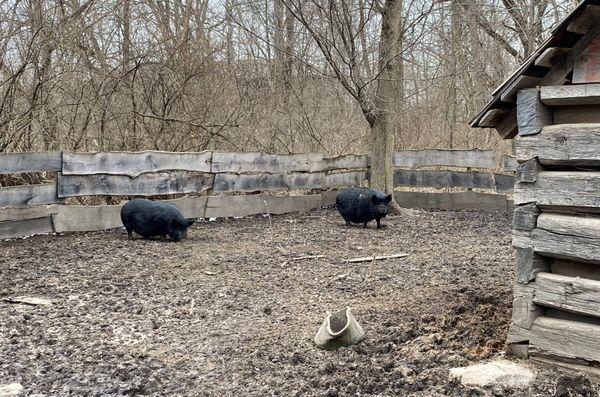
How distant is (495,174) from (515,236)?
1001cm

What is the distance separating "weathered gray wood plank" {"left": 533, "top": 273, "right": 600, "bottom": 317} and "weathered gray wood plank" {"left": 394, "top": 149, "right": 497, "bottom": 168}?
1054cm

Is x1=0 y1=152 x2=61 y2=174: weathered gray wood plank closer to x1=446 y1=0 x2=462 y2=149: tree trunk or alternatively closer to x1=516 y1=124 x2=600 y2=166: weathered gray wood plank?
x1=516 y1=124 x2=600 y2=166: weathered gray wood plank

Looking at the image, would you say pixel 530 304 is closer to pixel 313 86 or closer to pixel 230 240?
pixel 230 240

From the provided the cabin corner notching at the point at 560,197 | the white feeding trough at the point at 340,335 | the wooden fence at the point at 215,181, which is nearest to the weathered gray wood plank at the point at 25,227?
the wooden fence at the point at 215,181

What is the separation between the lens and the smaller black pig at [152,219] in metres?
10.2

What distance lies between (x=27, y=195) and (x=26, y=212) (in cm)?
28

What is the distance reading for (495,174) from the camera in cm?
1457

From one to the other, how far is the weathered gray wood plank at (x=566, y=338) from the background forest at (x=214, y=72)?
8569 mm

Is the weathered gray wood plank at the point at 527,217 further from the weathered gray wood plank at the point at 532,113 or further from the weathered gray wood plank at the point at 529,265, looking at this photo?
the weathered gray wood plank at the point at 532,113

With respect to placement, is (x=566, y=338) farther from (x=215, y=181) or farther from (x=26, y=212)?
(x=215, y=181)

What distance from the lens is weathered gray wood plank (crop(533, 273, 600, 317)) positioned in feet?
14.7

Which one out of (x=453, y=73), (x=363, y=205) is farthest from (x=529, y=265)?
(x=453, y=73)

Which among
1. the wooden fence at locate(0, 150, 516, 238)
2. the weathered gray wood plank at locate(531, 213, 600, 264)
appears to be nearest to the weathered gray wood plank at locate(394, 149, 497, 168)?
the wooden fence at locate(0, 150, 516, 238)

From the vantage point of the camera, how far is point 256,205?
13516 millimetres
